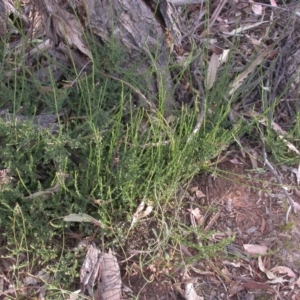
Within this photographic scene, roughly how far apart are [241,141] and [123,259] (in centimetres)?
83

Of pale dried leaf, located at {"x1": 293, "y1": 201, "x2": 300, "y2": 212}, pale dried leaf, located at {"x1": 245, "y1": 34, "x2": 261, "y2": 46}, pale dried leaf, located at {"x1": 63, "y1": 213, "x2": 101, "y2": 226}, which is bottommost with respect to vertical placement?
pale dried leaf, located at {"x1": 293, "y1": 201, "x2": 300, "y2": 212}

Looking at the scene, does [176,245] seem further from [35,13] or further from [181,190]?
[35,13]

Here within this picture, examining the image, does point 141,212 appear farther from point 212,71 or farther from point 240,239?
point 212,71

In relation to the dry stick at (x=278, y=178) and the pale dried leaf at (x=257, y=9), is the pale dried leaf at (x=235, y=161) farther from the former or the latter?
the pale dried leaf at (x=257, y=9)

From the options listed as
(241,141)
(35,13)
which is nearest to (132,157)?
(241,141)

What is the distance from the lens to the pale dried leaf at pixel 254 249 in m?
2.23

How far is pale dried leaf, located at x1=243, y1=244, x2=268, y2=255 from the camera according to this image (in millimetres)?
2230

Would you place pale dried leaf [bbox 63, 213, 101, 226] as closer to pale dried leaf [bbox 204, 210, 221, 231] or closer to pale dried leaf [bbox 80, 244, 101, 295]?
pale dried leaf [bbox 80, 244, 101, 295]

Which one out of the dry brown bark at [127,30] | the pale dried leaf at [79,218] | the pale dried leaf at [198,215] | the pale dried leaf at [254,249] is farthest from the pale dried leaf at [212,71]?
the pale dried leaf at [79,218]

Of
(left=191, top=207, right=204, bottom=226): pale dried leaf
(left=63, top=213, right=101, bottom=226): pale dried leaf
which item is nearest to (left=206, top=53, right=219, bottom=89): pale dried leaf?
(left=191, top=207, right=204, bottom=226): pale dried leaf

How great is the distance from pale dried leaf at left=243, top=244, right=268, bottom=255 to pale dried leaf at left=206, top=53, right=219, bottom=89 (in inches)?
30.0

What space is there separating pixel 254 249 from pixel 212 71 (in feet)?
2.94

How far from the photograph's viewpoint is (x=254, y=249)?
7.34 ft

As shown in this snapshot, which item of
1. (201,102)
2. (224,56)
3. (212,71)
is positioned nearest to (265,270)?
(201,102)
